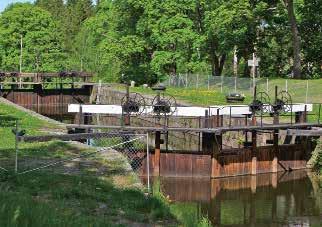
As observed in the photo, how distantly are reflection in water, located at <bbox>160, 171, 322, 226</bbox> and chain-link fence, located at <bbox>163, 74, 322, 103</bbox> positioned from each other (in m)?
14.0

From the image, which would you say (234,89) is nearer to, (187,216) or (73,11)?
(187,216)

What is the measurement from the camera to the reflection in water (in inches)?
769

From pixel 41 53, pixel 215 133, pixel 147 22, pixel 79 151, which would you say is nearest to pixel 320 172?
pixel 215 133

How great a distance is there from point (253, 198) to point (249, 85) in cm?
2419

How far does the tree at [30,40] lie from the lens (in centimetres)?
7625

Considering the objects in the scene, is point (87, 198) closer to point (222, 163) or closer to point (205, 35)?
point (222, 163)

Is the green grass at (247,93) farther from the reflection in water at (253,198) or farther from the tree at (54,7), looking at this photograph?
the tree at (54,7)

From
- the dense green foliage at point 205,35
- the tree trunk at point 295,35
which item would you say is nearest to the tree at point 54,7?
the dense green foliage at point 205,35

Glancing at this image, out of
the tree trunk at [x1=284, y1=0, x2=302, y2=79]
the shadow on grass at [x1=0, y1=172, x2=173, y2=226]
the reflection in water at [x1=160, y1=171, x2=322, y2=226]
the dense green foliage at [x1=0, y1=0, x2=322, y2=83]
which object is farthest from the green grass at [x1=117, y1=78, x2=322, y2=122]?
the shadow on grass at [x1=0, y1=172, x2=173, y2=226]

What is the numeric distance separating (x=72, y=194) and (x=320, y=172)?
17.3 metres

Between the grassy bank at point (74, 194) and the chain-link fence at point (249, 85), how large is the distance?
2317 centimetres

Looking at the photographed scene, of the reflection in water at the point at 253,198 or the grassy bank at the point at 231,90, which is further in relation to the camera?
the grassy bank at the point at 231,90

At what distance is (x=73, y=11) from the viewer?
115000 mm

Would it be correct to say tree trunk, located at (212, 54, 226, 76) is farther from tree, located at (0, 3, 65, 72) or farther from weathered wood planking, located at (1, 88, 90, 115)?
tree, located at (0, 3, 65, 72)
